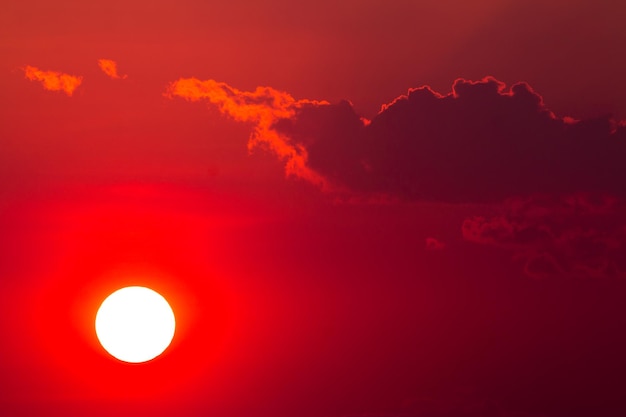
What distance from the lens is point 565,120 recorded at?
12.3m

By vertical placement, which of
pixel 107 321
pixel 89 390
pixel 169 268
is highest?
pixel 169 268

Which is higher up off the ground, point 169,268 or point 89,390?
point 169,268

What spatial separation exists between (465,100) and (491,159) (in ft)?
4.04

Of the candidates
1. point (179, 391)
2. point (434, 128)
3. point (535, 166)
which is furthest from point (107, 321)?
point (535, 166)

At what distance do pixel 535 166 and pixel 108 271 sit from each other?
25.0 ft

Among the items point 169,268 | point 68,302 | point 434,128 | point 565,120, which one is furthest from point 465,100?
point 68,302

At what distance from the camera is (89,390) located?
1263 cm

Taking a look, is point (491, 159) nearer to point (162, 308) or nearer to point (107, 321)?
point (162, 308)

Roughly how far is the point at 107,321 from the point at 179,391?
1.74 metres

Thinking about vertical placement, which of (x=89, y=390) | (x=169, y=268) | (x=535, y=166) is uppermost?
(x=535, y=166)

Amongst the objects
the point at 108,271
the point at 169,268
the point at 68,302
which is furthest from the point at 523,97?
the point at 68,302

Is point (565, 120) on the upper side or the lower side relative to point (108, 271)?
upper

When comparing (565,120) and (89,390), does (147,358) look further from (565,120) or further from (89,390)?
(565,120)

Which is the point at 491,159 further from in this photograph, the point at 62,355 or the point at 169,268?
the point at 62,355
